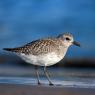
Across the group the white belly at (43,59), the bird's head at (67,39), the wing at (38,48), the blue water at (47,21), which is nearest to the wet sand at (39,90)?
the white belly at (43,59)

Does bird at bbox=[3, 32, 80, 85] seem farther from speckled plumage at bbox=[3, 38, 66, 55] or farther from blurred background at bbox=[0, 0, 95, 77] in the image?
blurred background at bbox=[0, 0, 95, 77]

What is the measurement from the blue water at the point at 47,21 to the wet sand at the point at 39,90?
735cm

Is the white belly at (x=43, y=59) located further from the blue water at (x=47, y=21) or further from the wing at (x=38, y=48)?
the blue water at (x=47, y=21)

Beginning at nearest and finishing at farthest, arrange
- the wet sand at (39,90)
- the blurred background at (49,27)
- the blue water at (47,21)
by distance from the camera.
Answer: the wet sand at (39,90) < the blurred background at (49,27) < the blue water at (47,21)

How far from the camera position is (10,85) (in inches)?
366

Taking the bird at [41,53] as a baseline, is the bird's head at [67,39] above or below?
above

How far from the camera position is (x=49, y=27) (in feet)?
63.6

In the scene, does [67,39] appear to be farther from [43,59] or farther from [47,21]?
[47,21]

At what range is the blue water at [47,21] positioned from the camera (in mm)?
18094

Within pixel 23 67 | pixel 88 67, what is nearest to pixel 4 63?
pixel 23 67

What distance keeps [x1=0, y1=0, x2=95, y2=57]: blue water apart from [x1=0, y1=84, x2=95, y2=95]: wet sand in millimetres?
7353

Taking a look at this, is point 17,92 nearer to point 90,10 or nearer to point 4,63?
point 4,63

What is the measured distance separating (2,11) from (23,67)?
668 cm

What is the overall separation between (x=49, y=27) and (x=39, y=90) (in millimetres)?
10554
